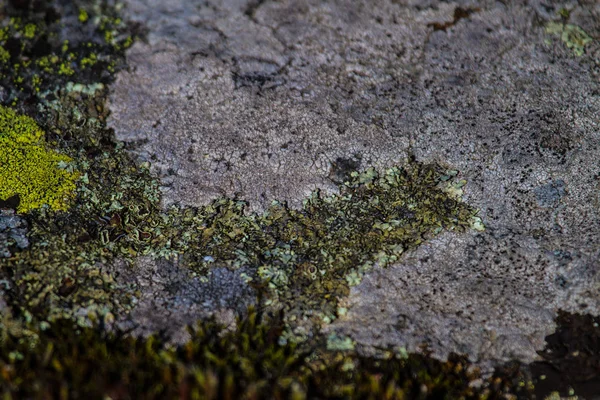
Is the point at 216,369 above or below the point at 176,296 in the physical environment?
above

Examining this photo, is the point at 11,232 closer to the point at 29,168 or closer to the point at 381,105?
the point at 29,168

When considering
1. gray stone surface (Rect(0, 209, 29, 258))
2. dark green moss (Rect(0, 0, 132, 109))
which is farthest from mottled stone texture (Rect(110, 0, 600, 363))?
gray stone surface (Rect(0, 209, 29, 258))

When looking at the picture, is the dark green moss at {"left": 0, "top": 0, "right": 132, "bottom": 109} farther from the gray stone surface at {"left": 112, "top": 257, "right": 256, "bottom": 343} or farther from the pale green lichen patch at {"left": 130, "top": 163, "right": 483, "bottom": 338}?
the gray stone surface at {"left": 112, "top": 257, "right": 256, "bottom": 343}

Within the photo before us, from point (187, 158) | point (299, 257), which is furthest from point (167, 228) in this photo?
point (299, 257)

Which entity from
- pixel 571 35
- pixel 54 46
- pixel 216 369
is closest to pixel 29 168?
pixel 54 46

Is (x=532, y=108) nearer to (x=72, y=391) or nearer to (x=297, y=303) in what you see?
(x=297, y=303)

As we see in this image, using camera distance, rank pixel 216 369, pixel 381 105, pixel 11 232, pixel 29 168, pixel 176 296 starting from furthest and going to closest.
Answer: pixel 381 105 → pixel 29 168 → pixel 11 232 → pixel 176 296 → pixel 216 369

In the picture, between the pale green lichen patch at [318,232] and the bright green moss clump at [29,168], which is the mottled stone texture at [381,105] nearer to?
the pale green lichen patch at [318,232]
